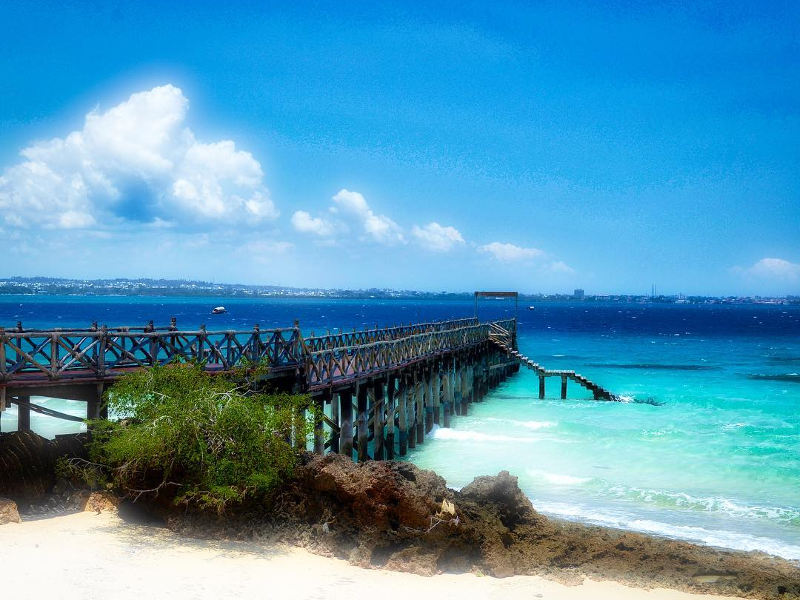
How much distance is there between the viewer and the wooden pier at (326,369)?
14.9 meters

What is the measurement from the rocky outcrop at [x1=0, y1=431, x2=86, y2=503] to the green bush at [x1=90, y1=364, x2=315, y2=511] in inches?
40.3

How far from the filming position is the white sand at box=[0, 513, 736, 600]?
33.1ft

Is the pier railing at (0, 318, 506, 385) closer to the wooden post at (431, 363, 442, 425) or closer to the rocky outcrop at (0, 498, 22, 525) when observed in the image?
the rocky outcrop at (0, 498, 22, 525)

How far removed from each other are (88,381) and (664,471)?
17610mm

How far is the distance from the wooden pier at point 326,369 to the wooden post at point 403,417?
0.13 feet

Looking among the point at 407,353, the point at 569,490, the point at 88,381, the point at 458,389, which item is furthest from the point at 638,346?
the point at 88,381

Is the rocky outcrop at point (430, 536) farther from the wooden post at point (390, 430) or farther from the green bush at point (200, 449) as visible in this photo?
the wooden post at point (390, 430)

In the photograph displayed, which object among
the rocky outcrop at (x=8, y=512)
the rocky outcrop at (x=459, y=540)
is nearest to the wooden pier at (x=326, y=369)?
the rocky outcrop at (x=8, y=512)

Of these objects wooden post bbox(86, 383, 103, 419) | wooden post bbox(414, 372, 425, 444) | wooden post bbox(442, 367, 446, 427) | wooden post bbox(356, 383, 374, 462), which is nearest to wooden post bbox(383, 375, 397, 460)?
wooden post bbox(414, 372, 425, 444)

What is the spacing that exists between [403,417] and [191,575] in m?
17.0

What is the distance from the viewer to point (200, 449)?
12133 millimetres

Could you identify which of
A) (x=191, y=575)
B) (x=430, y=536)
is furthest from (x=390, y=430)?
(x=191, y=575)

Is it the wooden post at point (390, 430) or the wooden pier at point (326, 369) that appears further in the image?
the wooden post at point (390, 430)

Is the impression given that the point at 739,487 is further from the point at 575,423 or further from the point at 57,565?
the point at 57,565
